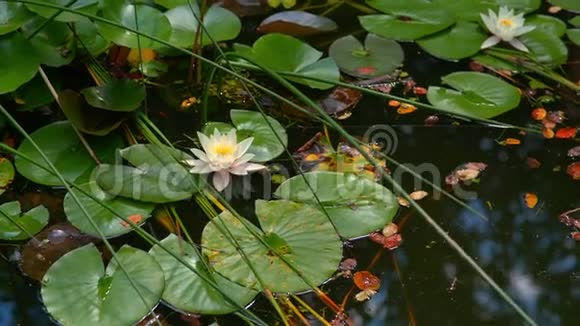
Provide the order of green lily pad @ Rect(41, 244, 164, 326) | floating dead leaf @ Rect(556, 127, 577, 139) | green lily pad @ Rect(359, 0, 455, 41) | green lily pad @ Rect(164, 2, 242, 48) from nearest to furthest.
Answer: green lily pad @ Rect(41, 244, 164, 326), floating dead leaf @ Rect(556, 127, 577, 139), green lily pad @ Rect(164, 2, 242, 48), green lily pad @ Rect(359, 0, 455, 41)

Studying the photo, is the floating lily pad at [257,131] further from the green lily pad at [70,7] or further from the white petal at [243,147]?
the green lily pad at [70,7]

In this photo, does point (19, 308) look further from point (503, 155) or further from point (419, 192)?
point (503, 155)

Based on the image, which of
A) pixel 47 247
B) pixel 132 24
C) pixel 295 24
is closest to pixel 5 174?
pixel 47 247

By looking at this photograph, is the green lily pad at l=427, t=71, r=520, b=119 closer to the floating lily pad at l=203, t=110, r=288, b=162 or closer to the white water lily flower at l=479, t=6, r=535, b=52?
the white water lily flower at l=479, t=6, r=535, b=52

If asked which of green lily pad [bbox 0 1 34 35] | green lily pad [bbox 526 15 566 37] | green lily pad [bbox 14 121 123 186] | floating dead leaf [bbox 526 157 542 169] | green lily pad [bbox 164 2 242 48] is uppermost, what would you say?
green lily pad [bbox 0 1 34 35]

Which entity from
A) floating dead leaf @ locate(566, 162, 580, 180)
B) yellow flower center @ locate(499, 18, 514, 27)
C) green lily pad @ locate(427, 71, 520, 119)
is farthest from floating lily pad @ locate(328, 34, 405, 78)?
floating dead leaf @ locate(566, 162, 580, 180)

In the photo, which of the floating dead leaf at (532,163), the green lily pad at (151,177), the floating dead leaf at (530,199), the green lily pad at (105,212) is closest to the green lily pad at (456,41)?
the floating dead leaf at (532,163)

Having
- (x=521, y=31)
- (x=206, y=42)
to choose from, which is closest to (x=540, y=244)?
(x=521, y=31)
